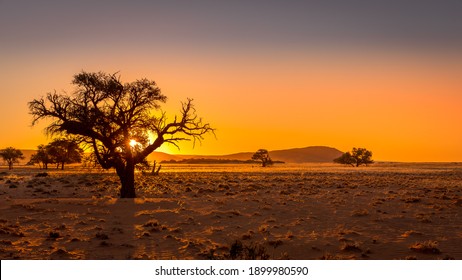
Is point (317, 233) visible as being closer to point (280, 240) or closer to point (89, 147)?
point (280, 240)

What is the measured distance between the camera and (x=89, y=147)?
30547 millimetres

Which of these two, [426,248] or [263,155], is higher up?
[263,155]

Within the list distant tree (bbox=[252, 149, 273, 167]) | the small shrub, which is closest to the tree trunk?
the small shrub

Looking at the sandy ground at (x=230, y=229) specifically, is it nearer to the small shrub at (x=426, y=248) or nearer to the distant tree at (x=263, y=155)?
the small shrub at (x=426, y=248)

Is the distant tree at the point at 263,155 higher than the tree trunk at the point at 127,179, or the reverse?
the distant tree at the point at 263,155

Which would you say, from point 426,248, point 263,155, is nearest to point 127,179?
point 426,248

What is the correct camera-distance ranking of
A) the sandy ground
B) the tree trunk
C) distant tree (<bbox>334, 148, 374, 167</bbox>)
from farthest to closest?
distant tree (<bbox>334, 148, 374, 167</bbox>) → the tree trunk → the sandy ground

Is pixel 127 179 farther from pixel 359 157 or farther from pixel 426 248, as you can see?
pixel 359 157

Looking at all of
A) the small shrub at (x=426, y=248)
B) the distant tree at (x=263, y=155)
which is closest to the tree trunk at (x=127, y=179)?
the small shrub at (x=426, y=248)

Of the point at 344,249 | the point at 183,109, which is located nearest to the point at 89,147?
the point at 183,109

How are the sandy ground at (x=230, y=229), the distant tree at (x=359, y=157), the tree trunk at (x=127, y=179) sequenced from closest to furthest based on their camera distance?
the sandy ground at (x=230, y=229)
the tree trunk at (x=127, y=179)
the distant tree at (x=359, y=157)

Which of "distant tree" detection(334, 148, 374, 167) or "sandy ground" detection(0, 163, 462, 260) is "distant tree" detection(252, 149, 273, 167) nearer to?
"distant tree" detection(334, 148, 374, 167)

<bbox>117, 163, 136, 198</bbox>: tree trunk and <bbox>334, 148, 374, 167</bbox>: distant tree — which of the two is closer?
<bbox>117, 163, 136, 198</bbox>: tree trunk

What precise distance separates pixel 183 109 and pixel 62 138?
8419 millimetres
